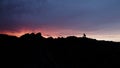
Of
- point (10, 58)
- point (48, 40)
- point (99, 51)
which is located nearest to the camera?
point (10, 58)

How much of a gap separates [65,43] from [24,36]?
457 cm

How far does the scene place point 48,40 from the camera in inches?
820

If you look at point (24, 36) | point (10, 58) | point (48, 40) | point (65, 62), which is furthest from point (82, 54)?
point (10, 58)

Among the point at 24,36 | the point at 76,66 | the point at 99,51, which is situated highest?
the point at 24,36

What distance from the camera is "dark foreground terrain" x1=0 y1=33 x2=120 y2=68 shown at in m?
17.8

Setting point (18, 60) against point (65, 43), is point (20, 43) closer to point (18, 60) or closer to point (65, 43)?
point (18, 60)

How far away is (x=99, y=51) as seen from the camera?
22.7m

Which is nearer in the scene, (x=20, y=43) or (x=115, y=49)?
(x=20, y=43)

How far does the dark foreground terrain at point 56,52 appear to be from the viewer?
1778cm

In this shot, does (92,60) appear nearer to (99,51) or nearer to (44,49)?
(99,51)

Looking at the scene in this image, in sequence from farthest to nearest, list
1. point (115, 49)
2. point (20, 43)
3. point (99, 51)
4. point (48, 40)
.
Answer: point (115, 49) → point (99, 51) → point (48, 40) → point (20, 43)

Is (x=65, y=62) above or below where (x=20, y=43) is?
below

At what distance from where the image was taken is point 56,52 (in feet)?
67.8

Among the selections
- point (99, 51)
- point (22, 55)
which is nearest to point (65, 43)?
point (99, 51)
